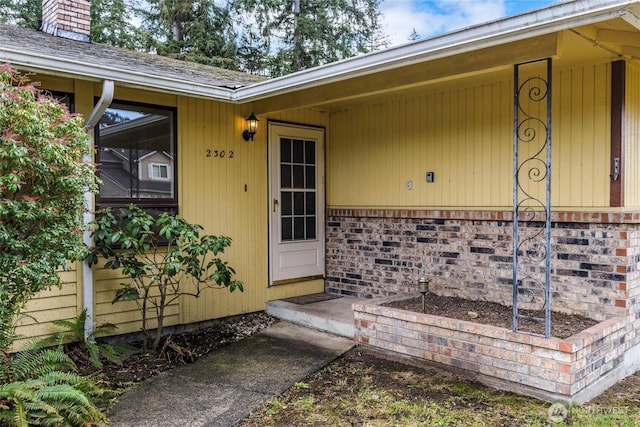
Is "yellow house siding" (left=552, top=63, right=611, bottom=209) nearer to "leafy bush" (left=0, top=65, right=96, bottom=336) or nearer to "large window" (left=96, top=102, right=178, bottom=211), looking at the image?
"large window" (left=96, top=102, right=178, bottom=211)

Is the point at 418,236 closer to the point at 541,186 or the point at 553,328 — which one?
the point at 541,186

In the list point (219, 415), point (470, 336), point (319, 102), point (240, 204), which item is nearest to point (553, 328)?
point (470, 336)

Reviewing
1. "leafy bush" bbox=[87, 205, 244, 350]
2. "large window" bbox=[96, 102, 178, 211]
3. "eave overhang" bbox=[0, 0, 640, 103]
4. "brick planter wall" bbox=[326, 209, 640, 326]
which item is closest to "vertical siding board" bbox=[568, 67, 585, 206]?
"brick planter wall" bbox=[326, 209, 640, 326]

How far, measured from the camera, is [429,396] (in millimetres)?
3463

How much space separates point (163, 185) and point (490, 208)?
331 cm

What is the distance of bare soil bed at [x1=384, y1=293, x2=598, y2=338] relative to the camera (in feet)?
12.6

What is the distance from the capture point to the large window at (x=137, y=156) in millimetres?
4531

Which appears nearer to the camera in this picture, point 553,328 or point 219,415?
point 219,415

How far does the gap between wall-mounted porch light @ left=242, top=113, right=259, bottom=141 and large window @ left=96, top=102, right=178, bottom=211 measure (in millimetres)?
878

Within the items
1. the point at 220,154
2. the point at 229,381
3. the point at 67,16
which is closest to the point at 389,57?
the point at 220,154

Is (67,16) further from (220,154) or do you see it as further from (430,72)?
(430,72)

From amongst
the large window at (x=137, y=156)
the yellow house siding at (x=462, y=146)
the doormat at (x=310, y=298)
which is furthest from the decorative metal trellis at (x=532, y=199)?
the large window at (x=137, y=156)

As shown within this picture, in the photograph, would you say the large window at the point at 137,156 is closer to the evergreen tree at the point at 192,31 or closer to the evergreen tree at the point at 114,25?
the evergreen tree at the point at 192,31

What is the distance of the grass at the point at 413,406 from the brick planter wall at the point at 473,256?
3.36 feet
